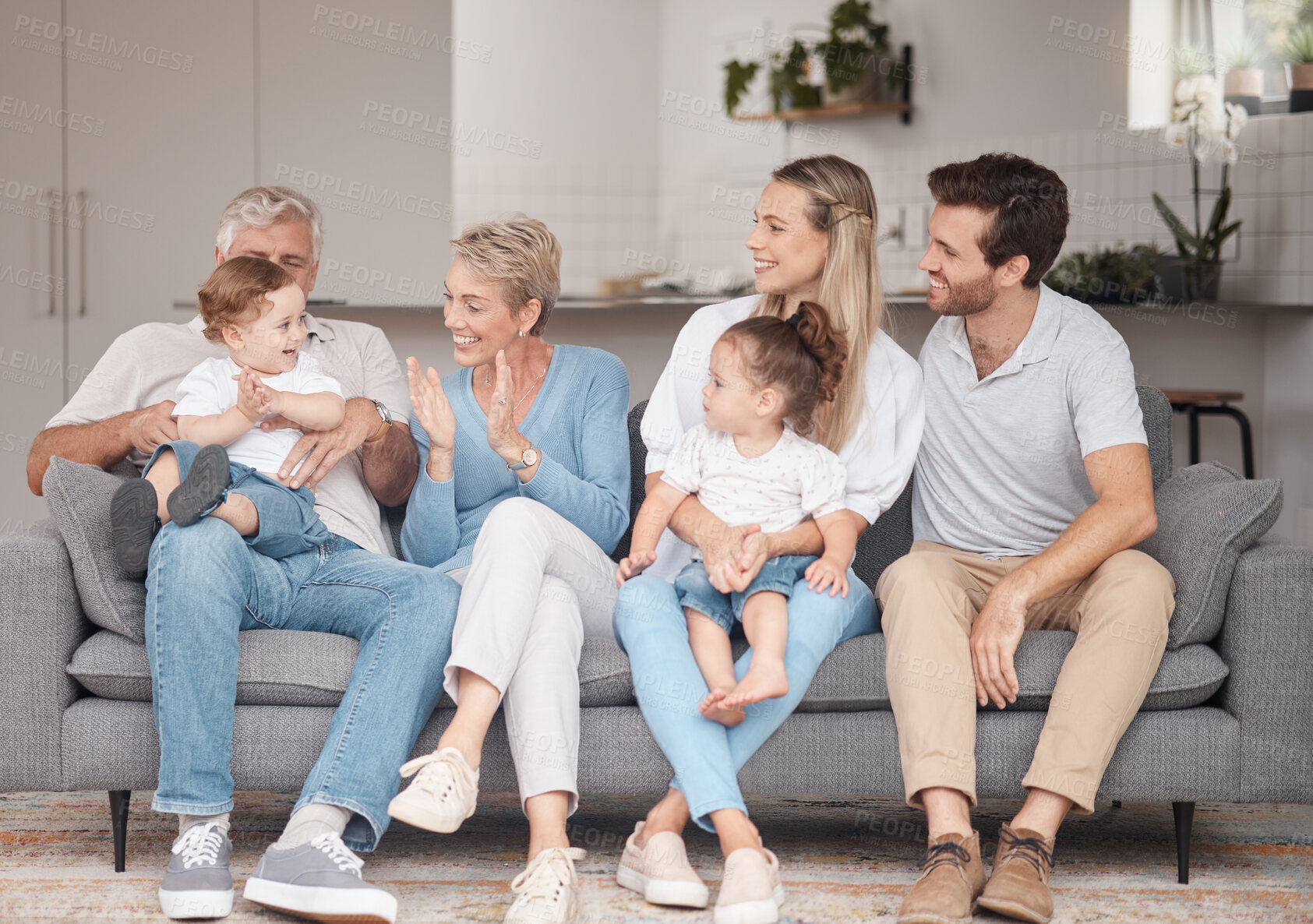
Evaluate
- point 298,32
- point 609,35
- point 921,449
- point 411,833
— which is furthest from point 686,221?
point 411,833

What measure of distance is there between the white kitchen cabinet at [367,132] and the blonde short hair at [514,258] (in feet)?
7.34

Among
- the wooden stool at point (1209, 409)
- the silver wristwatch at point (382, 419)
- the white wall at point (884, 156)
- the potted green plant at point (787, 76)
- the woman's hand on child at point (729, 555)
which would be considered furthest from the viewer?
the potted green plant at point (787, 76)

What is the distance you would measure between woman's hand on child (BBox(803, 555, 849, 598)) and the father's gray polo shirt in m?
0.40

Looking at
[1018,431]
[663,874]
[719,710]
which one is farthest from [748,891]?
[1018,431]

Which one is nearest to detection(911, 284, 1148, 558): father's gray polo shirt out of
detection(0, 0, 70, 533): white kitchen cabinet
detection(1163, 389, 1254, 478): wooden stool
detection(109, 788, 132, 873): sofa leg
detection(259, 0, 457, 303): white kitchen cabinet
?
detection(109, 788, 132, 873): sofa leg

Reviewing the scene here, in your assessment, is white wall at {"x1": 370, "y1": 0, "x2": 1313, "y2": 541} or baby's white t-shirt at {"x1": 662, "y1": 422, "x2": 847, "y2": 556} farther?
white wall at {"x1": 370, "y1": 0, "x2": 1313, "y2": 541}

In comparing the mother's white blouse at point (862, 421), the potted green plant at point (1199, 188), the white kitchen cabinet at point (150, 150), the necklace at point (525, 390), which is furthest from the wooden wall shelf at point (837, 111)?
the necklace at point (525, 390)

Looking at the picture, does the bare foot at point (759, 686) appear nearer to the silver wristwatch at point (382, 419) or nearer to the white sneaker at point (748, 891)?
the white sneaker at point (748, 891)

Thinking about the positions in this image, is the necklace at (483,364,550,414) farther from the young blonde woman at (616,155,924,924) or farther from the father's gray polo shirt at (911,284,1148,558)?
the father's gray polo shirt at (911,284,1148,558)

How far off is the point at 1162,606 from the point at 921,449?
535 millimetres

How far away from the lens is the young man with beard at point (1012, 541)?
5.90ft

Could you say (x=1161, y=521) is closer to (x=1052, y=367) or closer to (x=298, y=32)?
(x=1052, y=367)

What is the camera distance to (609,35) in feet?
19.8

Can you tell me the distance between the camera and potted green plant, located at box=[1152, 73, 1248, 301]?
3.94 metres
